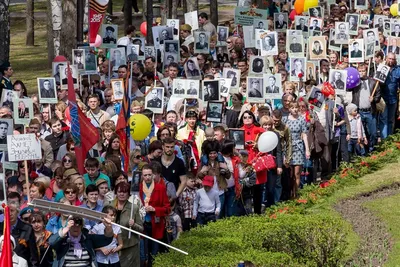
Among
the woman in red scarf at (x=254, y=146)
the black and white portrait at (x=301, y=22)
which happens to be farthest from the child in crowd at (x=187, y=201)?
the black and white portrait at (x=301, y=22)

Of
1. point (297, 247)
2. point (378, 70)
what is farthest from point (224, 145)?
point (378, 70)

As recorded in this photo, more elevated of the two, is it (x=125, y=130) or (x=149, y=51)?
(x=149, y=51)

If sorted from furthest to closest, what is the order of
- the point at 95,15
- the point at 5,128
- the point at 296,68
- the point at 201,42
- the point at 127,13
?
the point at 127,13 < the point at 201,42 < the point at 95,15 < the point at 296,68 < the point at 5,128

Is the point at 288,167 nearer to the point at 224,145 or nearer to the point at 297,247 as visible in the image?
the point at 224,145

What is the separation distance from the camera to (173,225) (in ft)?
57.4

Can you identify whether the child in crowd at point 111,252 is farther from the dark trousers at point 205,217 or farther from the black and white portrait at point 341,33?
the black and white portrait at point 341,33

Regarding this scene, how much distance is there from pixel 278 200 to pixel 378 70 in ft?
18.3

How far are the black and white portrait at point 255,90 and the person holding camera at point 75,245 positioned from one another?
8.22 metres

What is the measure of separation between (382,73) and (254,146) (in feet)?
20.6

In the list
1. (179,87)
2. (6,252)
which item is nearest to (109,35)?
(179,87)

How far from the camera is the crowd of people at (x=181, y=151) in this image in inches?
620

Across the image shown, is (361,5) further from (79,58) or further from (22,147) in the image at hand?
(22,147)

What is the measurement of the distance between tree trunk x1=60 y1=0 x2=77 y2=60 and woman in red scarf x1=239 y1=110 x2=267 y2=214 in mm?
8675

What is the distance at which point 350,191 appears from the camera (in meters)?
22.6
